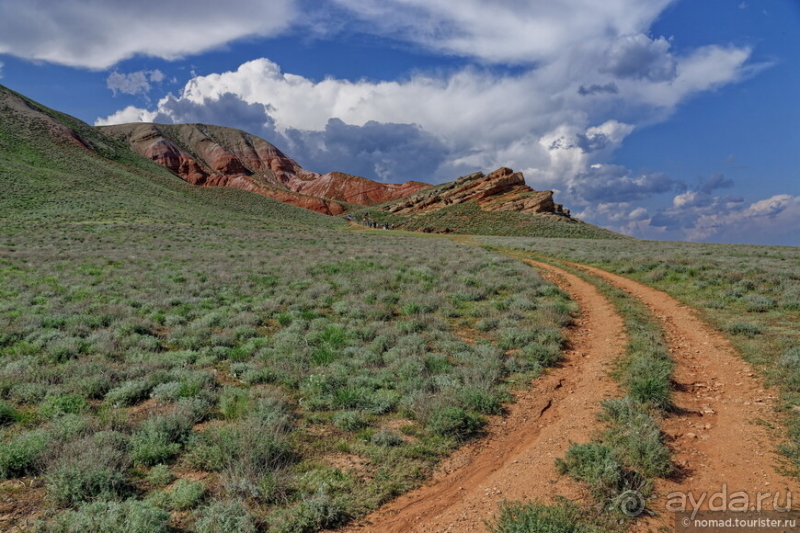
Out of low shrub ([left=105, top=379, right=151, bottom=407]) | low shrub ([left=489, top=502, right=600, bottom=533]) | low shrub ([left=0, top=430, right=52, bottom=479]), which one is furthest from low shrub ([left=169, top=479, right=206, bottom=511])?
low shrub ([left=489, top=502, right=600, bottom=533])

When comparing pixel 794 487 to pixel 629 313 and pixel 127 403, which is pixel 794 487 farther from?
pixel 127 403

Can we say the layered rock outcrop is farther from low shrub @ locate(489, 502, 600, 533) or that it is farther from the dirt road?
low shrub @ locate(489, 502, 600, 533)

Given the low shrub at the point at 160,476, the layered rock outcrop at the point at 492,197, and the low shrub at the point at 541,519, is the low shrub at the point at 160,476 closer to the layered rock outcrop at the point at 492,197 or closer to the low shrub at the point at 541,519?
the low shrub at the point at 541,519

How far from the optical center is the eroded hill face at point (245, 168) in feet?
445

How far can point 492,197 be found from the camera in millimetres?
95438

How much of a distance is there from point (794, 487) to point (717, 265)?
2001 cm

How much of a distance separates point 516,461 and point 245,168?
16980 centimetres

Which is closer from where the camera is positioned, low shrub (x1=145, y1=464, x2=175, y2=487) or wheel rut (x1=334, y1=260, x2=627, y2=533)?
wheel rut (x1=334, y1=260, x2=627, y2=533)

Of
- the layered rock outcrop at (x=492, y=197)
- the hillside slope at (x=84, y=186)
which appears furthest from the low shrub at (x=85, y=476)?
the layered rock outcrop at (x=492, y=197)

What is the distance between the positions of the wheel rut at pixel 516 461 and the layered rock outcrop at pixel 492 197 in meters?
81.0

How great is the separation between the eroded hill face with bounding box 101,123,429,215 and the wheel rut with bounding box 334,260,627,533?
12602 centimetres

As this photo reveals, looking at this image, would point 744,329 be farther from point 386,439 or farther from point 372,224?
point 372,224

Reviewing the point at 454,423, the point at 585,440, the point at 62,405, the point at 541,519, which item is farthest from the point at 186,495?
the point at 585,440

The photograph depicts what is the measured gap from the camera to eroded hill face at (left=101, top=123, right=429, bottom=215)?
136 metres
